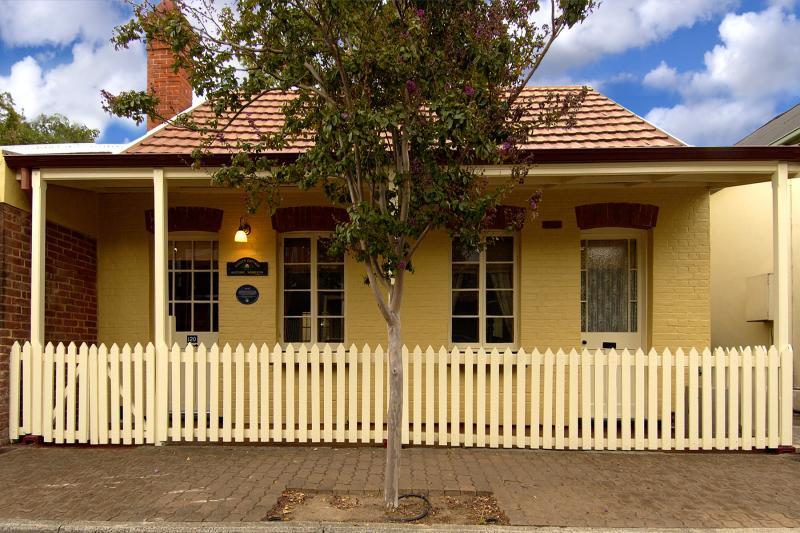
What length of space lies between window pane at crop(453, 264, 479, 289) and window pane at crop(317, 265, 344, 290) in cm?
154

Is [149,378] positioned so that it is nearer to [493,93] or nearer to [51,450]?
[51,450]

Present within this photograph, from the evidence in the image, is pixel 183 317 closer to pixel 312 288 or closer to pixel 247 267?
pixel 247 267

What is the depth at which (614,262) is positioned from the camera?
7.90 m

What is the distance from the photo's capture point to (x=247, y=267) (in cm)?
771

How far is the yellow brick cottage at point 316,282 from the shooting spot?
6.31 m

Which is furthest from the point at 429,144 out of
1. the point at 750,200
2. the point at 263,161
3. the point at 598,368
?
the point at 750,200

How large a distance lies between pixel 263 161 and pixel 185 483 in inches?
115

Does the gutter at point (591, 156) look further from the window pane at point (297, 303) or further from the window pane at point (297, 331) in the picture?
the window pane at point (297, 331)

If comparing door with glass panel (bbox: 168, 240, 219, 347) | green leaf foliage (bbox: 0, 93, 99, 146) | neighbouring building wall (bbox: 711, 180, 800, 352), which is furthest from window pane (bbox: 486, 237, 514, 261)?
green leaf foliage (bbox: 0, 93, 99, 146)

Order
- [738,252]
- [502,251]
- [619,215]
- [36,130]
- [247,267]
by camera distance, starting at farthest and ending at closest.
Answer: [36,130] → [738,252] → [502,251] → [247,267] → [619,215]

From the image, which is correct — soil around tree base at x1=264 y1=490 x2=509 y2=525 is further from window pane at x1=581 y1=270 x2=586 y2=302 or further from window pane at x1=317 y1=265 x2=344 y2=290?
window pane at x1=581 y1=270 x2=586 y2=302

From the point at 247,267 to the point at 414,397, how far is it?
2.99m

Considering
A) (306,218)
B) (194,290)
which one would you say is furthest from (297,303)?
(194,290)

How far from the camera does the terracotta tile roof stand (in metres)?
6.94
